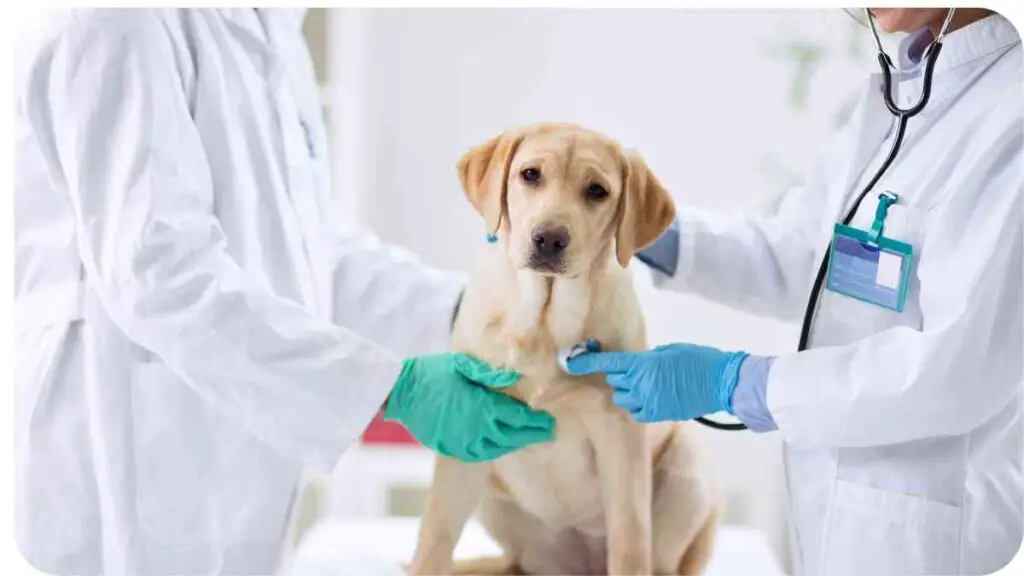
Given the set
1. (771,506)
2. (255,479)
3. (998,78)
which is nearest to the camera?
(998,78)

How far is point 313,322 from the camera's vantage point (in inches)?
56.8

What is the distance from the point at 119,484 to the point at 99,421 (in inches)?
3.9

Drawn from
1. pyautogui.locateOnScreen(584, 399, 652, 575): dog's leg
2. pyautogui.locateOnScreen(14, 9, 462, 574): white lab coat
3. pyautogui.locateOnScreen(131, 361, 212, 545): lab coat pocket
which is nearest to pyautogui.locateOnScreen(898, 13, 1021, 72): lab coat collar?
pyautogui.locateOnScreen(584, 399, 652, 575): dog's leg

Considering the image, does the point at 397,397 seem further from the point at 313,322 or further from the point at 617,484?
the point at 617,484

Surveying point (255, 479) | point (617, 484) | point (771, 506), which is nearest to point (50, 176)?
point (255, 479)

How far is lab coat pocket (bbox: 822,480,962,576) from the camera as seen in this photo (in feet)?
4.44

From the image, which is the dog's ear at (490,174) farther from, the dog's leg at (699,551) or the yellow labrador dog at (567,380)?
the dog's leg at (699,551)

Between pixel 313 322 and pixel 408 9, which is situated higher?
pixel 408 9

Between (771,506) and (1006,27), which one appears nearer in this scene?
(1006,27)

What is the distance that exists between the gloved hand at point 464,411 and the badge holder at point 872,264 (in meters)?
0.50

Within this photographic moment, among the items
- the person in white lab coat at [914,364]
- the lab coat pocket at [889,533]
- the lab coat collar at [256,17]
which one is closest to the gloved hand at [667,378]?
the person in white lab coat at [914,364]

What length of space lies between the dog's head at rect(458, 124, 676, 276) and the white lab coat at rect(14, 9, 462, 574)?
293mm

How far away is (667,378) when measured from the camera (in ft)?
4.85

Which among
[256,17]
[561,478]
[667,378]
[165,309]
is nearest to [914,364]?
[667,378]
